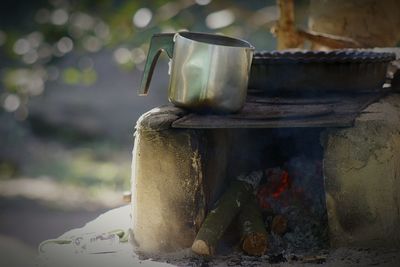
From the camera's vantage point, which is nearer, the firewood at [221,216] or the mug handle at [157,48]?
the firewood at [221,216]

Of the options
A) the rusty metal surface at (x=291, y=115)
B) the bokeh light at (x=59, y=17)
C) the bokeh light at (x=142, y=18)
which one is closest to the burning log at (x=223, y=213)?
the rusty metal surface at (x=291, y=115)

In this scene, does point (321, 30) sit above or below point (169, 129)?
above

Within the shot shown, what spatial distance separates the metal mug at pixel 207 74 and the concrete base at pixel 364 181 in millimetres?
439

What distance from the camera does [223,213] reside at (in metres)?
2.45

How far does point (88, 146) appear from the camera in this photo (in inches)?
308

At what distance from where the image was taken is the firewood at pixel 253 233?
2.37 metres

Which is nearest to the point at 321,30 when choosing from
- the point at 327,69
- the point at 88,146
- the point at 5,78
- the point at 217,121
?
the point at 327,69

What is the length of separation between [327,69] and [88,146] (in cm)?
569

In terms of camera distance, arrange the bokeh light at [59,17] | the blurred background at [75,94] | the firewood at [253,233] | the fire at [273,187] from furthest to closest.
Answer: the blurred background at [75,94] < the bokeh light at [59,17] < the fire at [273,187] < the firewood at [253,233]

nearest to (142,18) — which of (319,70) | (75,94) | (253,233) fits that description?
(319,70)

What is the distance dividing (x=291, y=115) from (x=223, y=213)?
539mm

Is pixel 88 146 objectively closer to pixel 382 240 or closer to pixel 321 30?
pixel 321 30

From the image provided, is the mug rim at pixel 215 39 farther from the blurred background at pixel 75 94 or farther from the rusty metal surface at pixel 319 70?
the blurred background at pixel 75 94

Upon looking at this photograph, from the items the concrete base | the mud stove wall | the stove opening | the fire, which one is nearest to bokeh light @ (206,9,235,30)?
the stove opening
